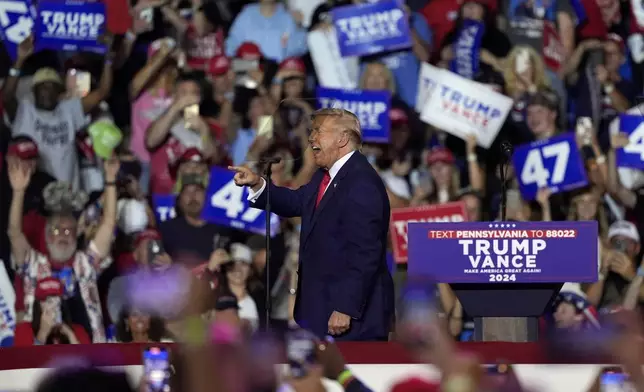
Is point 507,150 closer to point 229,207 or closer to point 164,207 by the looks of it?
point 229,207

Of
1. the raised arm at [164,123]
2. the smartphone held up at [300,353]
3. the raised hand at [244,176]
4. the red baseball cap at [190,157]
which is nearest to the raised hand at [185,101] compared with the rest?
the raised arm at [164,123]

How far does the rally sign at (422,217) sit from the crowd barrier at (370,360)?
12.5 ft

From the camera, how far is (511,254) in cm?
650

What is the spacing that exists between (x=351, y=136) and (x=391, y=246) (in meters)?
3.49

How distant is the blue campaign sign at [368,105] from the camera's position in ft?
34.9

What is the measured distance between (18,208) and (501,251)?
4.39 meters

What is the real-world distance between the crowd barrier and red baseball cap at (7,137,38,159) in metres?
4.44

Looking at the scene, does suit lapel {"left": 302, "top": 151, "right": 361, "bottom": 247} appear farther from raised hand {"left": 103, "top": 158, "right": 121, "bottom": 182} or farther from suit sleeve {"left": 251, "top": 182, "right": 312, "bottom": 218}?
raised hand {"left": 103, "top": 158, "right": 121, "bottom": 182}

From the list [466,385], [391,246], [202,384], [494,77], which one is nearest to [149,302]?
[202,384]

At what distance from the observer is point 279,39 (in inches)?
458

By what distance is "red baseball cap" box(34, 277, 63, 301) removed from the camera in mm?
9250

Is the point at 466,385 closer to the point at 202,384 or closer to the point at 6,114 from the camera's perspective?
the point at 202,384

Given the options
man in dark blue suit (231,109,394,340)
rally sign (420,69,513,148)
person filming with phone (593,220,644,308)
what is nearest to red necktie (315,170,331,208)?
man in dark blue suit (231,109,394,340)

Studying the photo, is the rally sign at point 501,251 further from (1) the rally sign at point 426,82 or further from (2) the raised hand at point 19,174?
(1) the rally sign at point 426,82
